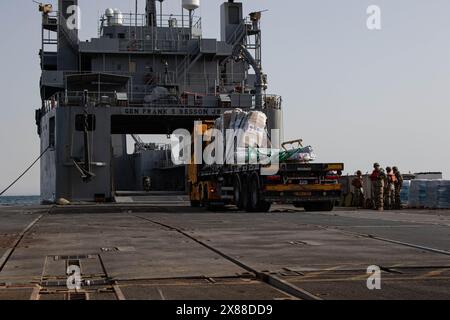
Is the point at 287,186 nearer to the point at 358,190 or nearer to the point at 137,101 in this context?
the point at 358,190

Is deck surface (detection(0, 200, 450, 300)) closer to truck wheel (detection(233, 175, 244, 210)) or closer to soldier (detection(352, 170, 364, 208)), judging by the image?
truck wheel (detection(233, 175, 244, 210))

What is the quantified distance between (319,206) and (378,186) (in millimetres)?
2843

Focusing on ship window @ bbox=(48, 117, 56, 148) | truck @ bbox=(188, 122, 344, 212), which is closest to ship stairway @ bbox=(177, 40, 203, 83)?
ship window @ bbox=(48, 117, 56, 148)

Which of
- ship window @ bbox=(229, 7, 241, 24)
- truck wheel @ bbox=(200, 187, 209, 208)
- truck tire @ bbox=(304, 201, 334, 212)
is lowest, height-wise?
truck tire @ bbox=(304, 201, 334, 212)

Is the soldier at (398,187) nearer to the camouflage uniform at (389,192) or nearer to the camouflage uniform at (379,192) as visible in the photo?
the camouflage uniform at (389,192)

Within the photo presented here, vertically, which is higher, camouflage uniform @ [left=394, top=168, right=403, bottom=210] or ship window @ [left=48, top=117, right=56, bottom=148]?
ship window @ [left=48, top=117, right=56, bottom=148]

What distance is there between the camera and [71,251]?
11.6 m

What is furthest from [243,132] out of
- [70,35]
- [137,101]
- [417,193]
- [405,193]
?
[70,35]

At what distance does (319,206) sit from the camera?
2542cm

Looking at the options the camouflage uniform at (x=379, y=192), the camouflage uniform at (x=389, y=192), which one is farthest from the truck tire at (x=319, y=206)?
the camouflage uniform at (x=389, y=192)

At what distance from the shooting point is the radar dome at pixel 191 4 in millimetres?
45719

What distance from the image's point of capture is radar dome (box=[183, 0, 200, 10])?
45.7 m

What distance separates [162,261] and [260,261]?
136 cm

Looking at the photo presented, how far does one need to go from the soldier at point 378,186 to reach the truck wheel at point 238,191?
5186mm
